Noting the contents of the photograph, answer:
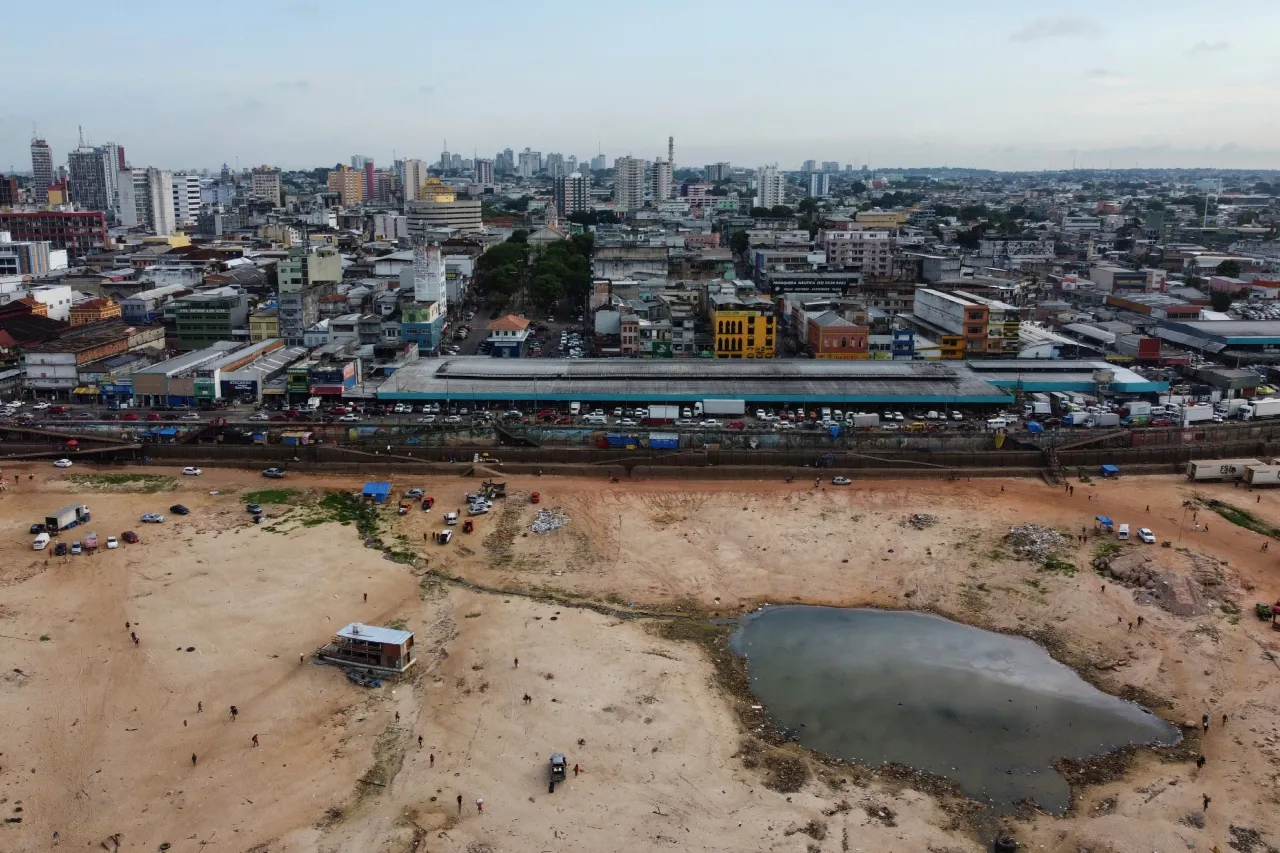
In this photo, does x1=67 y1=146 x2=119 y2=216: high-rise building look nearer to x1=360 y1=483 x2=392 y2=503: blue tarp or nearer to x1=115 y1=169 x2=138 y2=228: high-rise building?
x1=115 y1=169 x2=138 y2=228: high-rise building

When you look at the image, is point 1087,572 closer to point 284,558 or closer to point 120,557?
point 284,558

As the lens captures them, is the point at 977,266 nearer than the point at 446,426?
No

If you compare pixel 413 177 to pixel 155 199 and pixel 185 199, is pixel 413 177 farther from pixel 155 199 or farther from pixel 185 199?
pixel 155 199

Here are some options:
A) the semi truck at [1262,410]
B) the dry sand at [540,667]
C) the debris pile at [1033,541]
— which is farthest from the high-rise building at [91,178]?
the semi truck at [1262,410]

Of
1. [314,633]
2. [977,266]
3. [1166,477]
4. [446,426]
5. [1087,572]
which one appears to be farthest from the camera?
[977,266]

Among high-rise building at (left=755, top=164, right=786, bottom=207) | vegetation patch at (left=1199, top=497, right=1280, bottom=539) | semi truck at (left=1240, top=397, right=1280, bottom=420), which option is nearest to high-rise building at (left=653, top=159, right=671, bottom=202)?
high-rise building at (left=755, top=164, right=786, bottom=207)

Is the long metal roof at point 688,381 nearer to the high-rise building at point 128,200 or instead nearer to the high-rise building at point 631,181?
the high-rise building at point 128,200

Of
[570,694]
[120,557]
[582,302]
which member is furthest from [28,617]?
[582,302]
